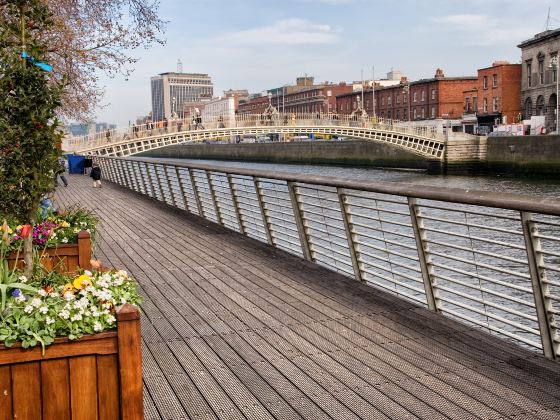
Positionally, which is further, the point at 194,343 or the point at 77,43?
the point at 77,43

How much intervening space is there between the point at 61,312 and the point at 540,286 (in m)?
2.91

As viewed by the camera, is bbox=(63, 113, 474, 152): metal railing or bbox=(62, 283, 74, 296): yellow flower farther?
bbox=(63, 113, 474, 152): metal railing

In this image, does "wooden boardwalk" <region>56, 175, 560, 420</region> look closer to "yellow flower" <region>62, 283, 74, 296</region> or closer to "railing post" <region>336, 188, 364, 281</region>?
"railing post" <region>336, 188, 364, 281</region>

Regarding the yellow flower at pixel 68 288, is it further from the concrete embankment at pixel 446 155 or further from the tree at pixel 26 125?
the concrete embankment at pixel 446 155

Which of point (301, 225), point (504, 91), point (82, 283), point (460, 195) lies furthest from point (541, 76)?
point (82, 283)

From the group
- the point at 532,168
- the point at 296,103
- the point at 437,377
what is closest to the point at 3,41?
the point at 437,377

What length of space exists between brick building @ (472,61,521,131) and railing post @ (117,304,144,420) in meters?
65.6

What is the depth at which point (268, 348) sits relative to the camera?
4816mm

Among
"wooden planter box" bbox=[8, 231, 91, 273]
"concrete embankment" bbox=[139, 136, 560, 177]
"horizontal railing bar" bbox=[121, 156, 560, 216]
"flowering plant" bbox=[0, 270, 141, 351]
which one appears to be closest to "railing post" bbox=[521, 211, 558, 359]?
"horizontal railing bar" bbox=[121, 156, 560, 216]

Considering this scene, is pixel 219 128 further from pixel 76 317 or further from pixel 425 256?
pixel 76 317

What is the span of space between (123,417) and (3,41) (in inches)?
116

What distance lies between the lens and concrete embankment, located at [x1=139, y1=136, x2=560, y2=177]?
128 feet

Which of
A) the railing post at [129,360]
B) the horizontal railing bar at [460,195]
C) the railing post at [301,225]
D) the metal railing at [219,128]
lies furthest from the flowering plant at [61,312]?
the metal railing at [219,128]

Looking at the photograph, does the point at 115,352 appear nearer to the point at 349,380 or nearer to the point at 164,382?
the point at 164,382
